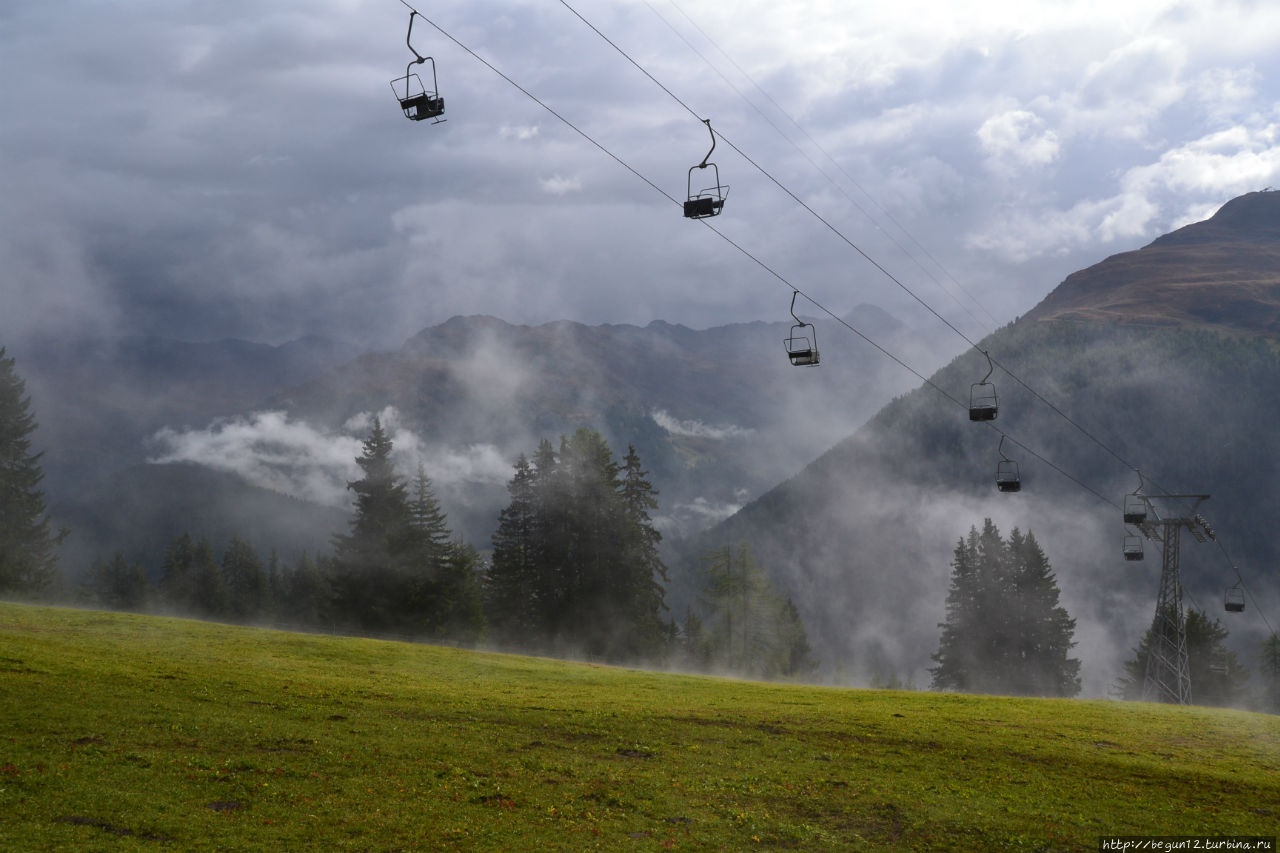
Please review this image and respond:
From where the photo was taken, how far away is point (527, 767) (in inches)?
1135

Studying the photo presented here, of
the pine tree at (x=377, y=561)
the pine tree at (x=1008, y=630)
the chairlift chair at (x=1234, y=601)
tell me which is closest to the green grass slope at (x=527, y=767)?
the chairlift chair at (x=1234, y=601)

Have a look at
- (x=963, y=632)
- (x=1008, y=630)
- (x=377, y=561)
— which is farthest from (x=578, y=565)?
(x=1008, y=630)

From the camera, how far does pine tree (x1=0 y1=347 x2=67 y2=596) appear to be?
87062mm

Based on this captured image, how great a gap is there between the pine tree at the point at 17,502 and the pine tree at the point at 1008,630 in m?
96.6

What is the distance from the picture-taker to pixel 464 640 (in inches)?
3679

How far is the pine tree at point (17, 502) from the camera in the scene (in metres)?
87.1

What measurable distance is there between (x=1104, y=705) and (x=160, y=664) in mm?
55649

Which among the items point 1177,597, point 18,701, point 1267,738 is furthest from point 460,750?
point 1177,597

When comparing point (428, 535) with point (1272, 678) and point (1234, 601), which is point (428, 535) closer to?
point (1234, 601)

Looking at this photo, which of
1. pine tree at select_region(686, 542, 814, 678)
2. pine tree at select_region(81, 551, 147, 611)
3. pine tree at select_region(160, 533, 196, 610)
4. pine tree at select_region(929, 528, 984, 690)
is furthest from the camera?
pine tree at select_region(160, 533, 196, 610)

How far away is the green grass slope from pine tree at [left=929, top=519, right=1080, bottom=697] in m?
59.4

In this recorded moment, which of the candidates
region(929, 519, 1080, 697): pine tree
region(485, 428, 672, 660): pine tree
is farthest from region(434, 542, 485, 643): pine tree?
region(929, 519, 1080, 697): pine tree

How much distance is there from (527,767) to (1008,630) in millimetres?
93404

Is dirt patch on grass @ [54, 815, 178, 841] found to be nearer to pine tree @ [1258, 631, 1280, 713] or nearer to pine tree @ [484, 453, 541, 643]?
pine tree @ [484, 453, 541, 643]
